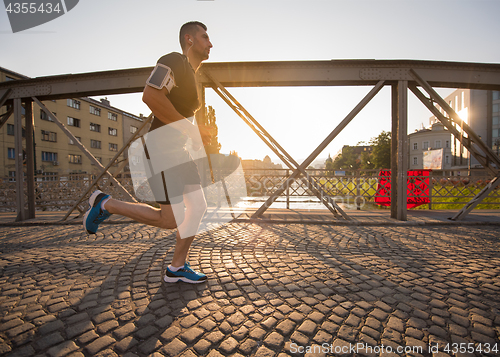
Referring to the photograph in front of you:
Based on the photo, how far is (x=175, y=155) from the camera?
2.20 meters

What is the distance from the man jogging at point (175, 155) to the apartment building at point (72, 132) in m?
31.7

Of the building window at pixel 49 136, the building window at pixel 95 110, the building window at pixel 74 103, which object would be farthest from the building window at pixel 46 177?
the building window at pixel 95 110

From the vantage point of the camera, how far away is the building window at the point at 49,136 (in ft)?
107

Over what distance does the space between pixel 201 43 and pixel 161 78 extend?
0.72 metres

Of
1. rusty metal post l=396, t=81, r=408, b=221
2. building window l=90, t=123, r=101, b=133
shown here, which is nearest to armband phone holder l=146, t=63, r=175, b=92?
rusty metal post l=396, t=81, r=408, b=221

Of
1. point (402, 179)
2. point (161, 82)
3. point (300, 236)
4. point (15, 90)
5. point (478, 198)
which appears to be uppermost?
point (15, 90)

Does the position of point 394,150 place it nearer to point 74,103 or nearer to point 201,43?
point 201,43

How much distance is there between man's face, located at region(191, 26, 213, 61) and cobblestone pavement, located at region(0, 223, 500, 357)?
2282mm

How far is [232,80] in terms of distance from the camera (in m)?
5.88

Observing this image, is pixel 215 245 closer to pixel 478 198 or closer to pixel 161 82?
pixel 161 82

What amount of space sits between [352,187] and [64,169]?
39.6 metres

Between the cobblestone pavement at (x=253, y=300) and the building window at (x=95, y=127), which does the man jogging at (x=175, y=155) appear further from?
the building window at (x=95, y=127)

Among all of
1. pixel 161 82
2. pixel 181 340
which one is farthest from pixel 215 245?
pixel 161 82

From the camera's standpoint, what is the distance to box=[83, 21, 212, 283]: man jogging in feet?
6.86
